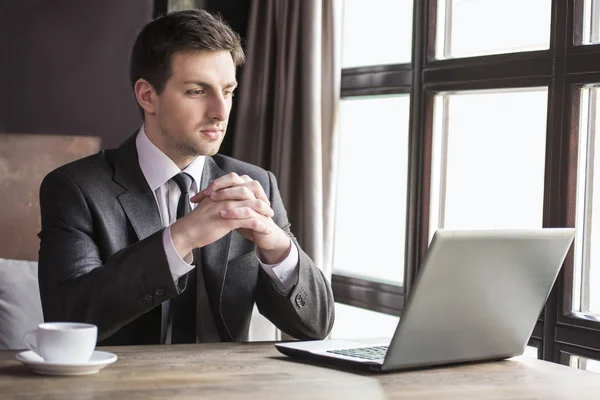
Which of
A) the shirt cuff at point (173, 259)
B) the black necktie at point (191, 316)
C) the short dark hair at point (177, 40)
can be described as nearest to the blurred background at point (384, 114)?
the short dark hair at point (177, 40)

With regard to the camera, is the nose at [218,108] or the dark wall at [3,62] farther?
the dark wall at [3,62]

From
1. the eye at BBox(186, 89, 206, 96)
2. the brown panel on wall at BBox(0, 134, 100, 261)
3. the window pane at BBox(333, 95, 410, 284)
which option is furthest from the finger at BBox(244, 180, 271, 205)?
the brown panel on wall at BBox(0, 134, 100, 261)

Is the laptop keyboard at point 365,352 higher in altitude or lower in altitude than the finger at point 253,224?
lower

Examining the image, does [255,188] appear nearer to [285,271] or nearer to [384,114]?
[285,271]

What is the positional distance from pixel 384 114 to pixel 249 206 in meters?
1.49

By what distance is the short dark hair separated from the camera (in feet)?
7.67

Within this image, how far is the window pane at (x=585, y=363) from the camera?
2.59 metres

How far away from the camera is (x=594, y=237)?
2578 mm

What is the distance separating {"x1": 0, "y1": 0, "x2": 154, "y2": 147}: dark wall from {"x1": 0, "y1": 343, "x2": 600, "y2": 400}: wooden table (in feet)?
5.86

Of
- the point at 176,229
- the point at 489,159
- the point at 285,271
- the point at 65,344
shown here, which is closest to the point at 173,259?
the point at 176,229

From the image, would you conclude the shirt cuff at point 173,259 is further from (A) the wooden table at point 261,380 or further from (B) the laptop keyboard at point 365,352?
(B) the laptop keyboard at point 365,352

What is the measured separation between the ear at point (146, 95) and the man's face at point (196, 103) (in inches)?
1.5

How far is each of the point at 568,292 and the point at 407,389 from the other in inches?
47.6

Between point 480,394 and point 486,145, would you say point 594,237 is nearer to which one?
point 486,145
